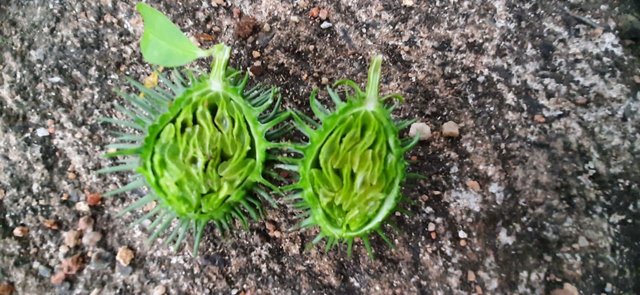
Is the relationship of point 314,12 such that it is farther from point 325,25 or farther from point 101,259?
point 101,259

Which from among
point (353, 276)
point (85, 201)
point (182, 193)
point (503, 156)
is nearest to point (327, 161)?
point (182, 193)

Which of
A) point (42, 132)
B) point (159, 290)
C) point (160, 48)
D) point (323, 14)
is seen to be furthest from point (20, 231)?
point (323, 14)

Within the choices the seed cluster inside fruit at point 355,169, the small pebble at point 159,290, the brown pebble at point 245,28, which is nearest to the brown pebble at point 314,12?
the brown pebble at point 245,28

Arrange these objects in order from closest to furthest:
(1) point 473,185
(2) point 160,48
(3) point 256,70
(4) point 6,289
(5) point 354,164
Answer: (5) point 354,164, (2) point 160,48, (4) point 6,289, (1) point 473,185, (3) point 256,70

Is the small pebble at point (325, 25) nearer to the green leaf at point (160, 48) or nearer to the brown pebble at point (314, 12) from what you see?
the brown pebble at point (314, 12)

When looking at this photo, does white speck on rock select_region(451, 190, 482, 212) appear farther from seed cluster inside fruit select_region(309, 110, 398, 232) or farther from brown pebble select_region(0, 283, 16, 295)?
brown pebble select_region(0, 283, 16, 295)

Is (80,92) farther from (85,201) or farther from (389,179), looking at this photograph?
(389,179)

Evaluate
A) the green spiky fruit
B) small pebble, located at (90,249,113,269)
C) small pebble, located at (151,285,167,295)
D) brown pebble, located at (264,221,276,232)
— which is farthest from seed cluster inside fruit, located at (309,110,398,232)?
small pebble, located at (90,249,113,269)
